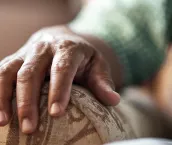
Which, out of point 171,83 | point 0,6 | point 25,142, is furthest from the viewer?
point 0,6

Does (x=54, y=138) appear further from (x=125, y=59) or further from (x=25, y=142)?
(x=125, y=59)

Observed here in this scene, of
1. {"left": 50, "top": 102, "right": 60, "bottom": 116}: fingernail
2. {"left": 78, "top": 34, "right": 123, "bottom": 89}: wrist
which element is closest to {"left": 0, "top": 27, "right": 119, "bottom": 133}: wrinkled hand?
{"left": 50, "top": 102, "right": 60, "bottom": 116}: fingernail

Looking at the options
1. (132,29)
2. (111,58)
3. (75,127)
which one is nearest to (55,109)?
(75,127)

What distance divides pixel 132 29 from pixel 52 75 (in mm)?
426

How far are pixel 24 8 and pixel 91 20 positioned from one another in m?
0.80

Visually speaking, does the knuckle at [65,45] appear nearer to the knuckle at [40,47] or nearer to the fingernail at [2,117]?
the knuckle at [40,47]

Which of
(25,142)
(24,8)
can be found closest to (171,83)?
(25,142)

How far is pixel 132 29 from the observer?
2.90 feet

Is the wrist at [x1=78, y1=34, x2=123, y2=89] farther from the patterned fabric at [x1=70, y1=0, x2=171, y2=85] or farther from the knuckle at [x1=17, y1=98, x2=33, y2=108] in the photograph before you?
the knuckle at [x1=17, y1=98, x2=33, y2=108]

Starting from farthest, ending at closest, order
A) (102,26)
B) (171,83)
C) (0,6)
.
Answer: (0,6) → (171,83) → (102,26)

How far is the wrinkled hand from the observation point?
463 mm

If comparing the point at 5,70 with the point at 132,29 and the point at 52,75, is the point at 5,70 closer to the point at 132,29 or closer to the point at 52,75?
the point at 52,75

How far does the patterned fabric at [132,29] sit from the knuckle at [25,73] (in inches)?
12.5

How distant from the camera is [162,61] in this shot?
0.92 metres
